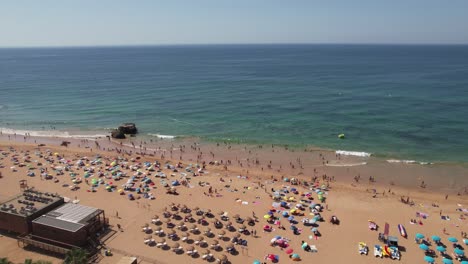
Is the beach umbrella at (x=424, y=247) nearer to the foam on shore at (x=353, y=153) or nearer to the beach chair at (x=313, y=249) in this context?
the beach chair at (x=313, y=249)

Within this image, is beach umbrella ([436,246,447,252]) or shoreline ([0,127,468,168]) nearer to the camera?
beach umbrella ([436,246,447,252])

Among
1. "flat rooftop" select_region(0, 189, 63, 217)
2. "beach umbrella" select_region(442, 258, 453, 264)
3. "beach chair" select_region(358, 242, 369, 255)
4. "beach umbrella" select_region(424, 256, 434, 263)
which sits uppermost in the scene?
"flat rooftop" select_region(0, 189, 63, 217)

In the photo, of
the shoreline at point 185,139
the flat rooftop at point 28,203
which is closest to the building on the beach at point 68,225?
the flat rooftop at point 28,203

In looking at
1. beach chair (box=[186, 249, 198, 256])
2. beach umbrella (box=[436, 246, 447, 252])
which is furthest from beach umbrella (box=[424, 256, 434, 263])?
beach chair (box=[186, 249, 198, 256])

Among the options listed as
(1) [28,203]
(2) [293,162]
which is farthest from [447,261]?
(1) [28,203]

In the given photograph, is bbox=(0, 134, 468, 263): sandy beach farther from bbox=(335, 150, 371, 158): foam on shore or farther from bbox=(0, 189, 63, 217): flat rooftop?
bbox=(0, 189, 63, 217): flat rooftop

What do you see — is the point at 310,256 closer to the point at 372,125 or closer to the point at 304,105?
the point at 372,125
